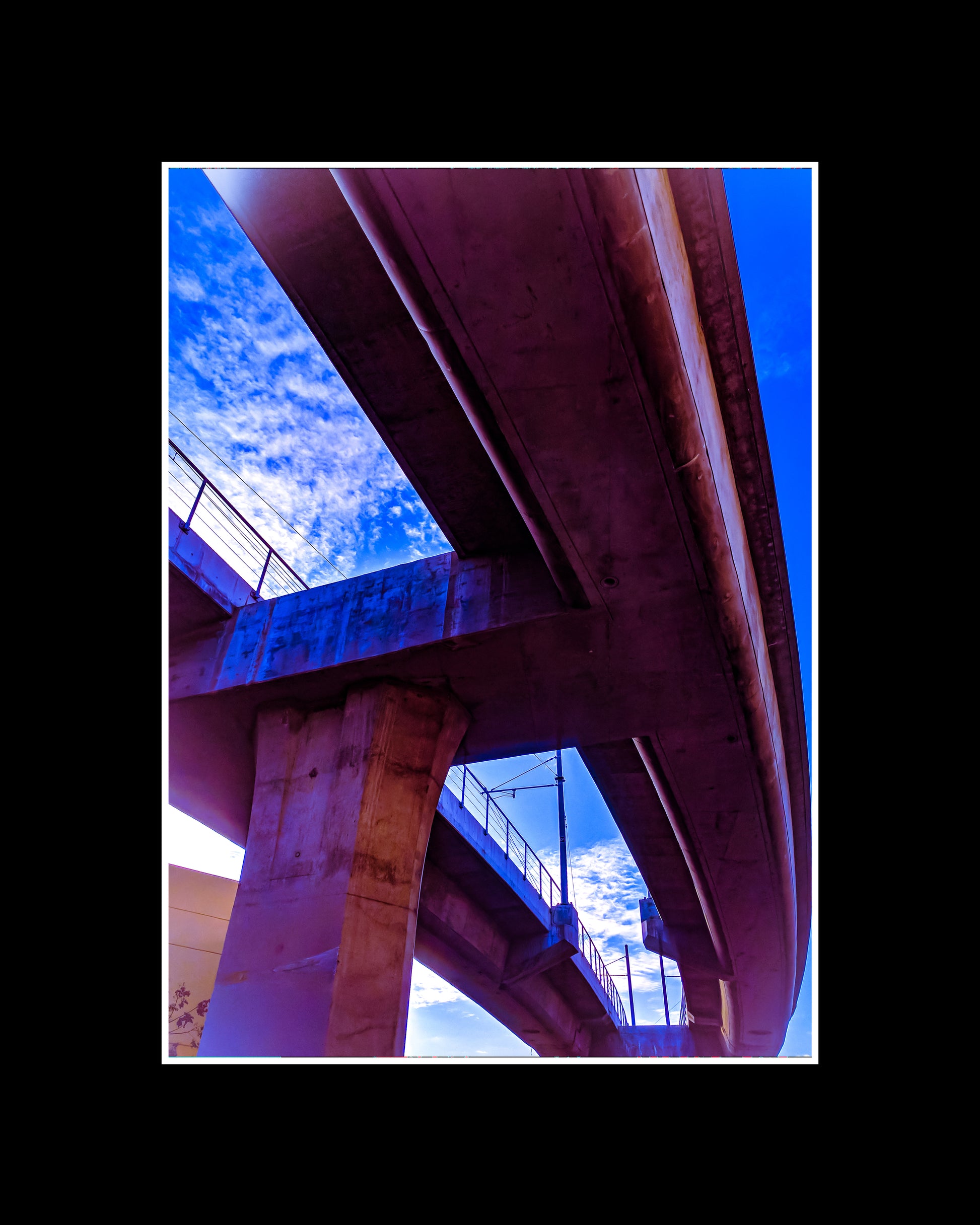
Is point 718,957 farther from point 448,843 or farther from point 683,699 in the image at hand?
point 683,699

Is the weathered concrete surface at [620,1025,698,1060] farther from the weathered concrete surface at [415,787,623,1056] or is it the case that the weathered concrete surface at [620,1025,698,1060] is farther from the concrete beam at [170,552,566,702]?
the concrete beam at [170,552,566,702]

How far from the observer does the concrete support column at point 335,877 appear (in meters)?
7.52

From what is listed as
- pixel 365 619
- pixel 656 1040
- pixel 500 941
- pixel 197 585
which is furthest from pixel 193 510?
pixel 656 1040

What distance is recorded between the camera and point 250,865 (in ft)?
28.8

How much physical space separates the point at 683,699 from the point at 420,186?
6.47 metres

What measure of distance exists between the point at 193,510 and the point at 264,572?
155 cm

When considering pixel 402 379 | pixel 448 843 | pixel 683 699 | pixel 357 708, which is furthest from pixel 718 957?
pixel 402 379

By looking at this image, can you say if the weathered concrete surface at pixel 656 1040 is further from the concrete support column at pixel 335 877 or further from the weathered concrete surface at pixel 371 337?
the weathered concrete surface at pixel 371 337

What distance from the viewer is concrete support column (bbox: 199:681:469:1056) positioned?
7.52 m

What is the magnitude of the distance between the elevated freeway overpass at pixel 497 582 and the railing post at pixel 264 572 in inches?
23.7

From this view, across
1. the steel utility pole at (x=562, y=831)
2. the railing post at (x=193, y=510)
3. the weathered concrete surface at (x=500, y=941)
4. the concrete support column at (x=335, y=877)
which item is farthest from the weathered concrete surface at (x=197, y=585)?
the steel utility pole at (x=562, y=831)

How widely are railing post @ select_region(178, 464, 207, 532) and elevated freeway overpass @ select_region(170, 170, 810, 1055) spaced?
1.42m

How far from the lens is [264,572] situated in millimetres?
10773

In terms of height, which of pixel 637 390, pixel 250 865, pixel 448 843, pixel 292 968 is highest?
pixel 637 390
